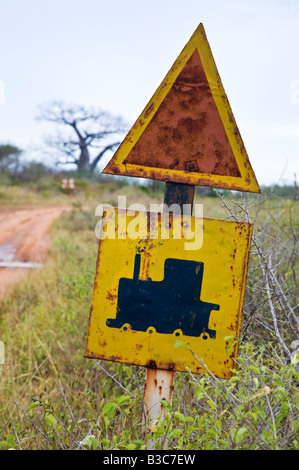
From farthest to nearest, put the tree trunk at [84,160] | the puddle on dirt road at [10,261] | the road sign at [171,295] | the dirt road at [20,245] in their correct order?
the tree trunk at [84,160], the puddle on dirt road at [10,261], the dirt road at [20,245], the road sign at [171,295]

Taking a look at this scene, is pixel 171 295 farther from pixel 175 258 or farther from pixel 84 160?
pixel 84 160

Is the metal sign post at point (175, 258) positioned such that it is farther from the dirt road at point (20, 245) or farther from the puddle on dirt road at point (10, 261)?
the puddle on dirt road at point (10, 261)

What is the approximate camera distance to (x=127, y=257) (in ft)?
5.91

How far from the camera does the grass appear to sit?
1.60 metres

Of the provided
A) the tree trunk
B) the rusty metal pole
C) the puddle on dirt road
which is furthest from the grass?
the tree trunk

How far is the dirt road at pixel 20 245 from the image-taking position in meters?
6.54

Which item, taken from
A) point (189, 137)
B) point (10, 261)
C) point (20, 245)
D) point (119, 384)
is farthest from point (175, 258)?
point (20, 245)

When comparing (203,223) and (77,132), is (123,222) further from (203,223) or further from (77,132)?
(77,132)

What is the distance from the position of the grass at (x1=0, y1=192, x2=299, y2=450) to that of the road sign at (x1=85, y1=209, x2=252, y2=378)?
0.15 meters

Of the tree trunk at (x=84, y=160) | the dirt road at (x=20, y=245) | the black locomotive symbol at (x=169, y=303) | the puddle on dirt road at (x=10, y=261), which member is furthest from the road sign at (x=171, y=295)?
the tree trunk at (x=84, y=160)

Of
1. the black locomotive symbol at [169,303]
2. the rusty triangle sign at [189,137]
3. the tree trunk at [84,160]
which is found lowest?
the black locomotive symbol at [169,303]

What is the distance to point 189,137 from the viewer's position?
72.5 inches

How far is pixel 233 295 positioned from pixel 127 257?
1.40 ft

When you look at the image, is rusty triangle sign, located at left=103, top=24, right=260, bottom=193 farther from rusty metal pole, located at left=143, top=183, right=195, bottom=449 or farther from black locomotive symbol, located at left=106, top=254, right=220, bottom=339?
rusty metal pole, located at left=143, top=183, right=195, bottom=449
